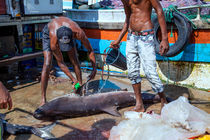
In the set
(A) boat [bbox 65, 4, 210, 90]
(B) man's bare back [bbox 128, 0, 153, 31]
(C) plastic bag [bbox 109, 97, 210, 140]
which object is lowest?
(C) plastic bag [bbox 109, 97, 210, 140]

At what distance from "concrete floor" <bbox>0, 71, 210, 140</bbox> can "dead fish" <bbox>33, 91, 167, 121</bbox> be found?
4.9 inches

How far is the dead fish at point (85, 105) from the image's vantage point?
153 inches

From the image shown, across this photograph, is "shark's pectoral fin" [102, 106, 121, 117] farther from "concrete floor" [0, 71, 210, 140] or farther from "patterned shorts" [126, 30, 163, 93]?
"patterned shorts" [126, 30, 163, 93]

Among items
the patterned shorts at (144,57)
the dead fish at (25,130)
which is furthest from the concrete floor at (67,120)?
the patterned shorts at (144,57)

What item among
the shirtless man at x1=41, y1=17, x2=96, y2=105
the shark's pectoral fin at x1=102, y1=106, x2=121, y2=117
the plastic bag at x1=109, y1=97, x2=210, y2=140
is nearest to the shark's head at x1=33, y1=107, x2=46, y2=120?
the shirtless man at x1=41, y1=17, x2=96, y2=105

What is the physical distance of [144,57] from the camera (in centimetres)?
392

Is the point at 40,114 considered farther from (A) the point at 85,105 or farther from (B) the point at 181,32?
(B) the point at 181,32

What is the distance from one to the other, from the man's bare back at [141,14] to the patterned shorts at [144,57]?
19 cm

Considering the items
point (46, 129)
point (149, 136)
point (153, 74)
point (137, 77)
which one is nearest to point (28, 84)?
point (46, 129)

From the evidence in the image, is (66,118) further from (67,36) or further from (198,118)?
(198,118)

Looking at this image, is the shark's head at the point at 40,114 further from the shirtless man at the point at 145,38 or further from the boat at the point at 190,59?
the boat at the point at 190,59

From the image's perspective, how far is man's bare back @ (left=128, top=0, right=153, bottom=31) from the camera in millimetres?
3848

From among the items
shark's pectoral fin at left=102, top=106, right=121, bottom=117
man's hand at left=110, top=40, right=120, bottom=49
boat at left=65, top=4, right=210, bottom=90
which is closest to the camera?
shark's pectoral fin at left=102, top=106, right=121, bottom=117

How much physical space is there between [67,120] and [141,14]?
2519 millimetres
